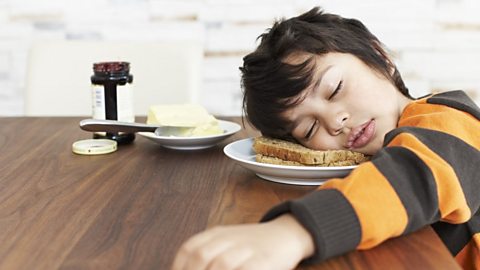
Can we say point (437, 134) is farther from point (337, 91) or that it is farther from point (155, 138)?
point (155, 138)

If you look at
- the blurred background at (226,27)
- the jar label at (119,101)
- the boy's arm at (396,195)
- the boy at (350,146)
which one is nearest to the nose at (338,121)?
the boy at (350,146)

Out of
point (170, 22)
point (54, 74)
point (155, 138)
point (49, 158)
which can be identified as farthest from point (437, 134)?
point (170, 22)

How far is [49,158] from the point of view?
3.95 ft

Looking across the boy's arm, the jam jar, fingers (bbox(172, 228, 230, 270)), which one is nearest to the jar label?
the jam jar

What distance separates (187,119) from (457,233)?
1.81ft

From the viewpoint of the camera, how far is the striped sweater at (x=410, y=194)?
707mm

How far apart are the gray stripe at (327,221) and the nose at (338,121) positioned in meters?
0.46

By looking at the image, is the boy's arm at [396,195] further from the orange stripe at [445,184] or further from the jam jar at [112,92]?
the jam jar at [112,92]

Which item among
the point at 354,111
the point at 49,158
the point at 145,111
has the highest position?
the point at 354,111

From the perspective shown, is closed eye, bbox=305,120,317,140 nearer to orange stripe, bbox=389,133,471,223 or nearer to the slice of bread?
the slice of bread

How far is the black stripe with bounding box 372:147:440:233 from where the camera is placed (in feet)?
2.52

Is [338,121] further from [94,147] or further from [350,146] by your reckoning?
[94,147]

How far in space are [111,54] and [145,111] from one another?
0.18 meters

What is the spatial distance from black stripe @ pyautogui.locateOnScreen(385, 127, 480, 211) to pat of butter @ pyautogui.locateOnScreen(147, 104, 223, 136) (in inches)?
18.1
